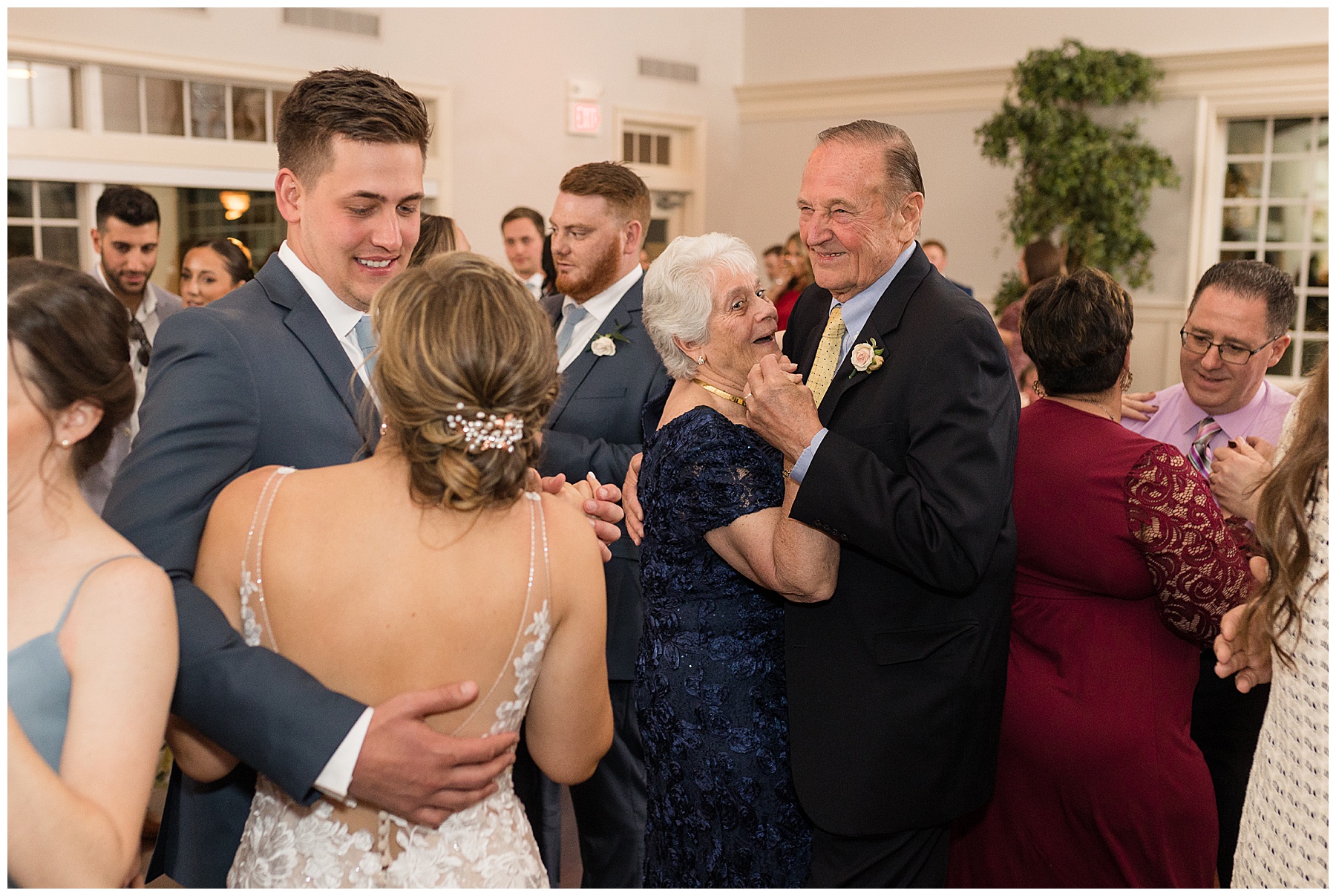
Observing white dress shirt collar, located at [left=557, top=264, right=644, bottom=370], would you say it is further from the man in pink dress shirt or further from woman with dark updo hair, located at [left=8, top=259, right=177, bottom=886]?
woman with dark updo hair, located at [left=8, top=259, right=177, bottom=886]

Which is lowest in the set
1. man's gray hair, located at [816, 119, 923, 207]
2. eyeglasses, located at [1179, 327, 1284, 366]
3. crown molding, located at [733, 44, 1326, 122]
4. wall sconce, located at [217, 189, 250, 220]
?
eyeglasses, located at [1179, 327, 1284, 366]

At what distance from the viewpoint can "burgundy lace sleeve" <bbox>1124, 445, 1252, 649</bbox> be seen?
207 centimetres

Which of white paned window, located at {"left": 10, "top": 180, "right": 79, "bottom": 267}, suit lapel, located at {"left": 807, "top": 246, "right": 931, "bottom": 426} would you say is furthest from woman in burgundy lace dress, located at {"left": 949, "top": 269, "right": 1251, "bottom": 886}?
white paned window, located at {"left": 10, "top": 180, "right": 79, "bottom": 267}

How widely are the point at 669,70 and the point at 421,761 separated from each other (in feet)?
31.0

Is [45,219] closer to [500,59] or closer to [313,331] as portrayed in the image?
[500,59]

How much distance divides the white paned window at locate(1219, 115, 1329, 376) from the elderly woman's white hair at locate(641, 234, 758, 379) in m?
7.53

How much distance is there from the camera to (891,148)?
2.26 m

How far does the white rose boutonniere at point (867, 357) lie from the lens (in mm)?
2088

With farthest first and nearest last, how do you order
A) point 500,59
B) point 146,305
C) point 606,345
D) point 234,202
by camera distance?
point 500,59, point 234,202, point 146,305, point 606,345

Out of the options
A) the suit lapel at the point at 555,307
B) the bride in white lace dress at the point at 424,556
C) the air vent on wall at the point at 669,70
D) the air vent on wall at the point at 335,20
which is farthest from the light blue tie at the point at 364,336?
the air vent on wall at the point at 669,70

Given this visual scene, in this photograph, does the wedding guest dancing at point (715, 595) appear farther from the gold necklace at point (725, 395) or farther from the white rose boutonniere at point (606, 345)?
the white rose boutonniere at point (606, 345)

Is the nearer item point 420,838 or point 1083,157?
point 420,838

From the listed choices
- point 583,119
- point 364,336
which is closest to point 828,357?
point 364,336

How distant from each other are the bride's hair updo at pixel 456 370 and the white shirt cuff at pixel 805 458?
2.27 ft
